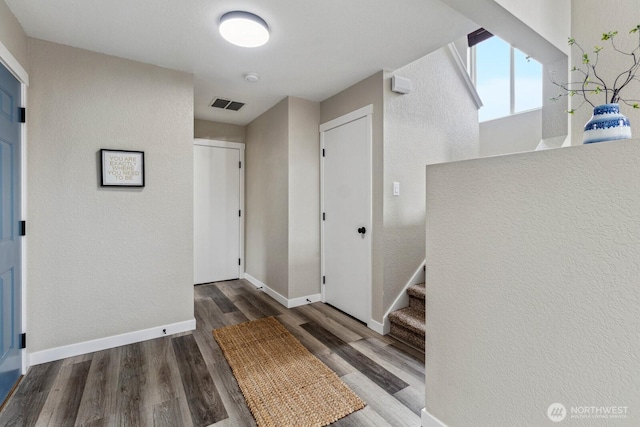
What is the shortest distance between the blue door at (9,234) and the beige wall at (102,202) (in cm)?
15

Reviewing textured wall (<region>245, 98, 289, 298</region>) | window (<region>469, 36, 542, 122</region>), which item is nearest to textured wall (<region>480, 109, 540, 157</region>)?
window (<region>469, 36, 542, 122</region>)

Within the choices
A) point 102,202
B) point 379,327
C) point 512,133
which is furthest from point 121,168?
point 512,133

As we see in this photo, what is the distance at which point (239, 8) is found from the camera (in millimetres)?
1857

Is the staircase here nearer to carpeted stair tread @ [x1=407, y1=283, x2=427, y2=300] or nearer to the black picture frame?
carpeted stair tread @ [x1=407, y1=283, x2=427, y2=300]

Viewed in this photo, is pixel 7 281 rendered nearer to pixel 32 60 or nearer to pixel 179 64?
pixel 32 60

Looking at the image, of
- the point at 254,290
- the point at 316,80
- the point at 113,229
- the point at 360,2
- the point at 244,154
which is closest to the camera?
the point at 360,2

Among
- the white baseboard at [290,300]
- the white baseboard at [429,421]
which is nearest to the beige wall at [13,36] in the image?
the white baseboard at [290,300]

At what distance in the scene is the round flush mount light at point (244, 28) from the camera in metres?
1.89

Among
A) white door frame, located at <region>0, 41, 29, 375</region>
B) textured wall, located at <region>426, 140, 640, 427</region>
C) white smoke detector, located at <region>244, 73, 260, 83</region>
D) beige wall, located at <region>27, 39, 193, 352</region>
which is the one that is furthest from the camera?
white smoke detector, located at <region>244, 73, 260, 83</region>

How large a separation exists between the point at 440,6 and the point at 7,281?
3236mm

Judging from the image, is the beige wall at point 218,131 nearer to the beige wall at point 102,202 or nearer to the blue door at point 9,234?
the beige wall at point 102,202

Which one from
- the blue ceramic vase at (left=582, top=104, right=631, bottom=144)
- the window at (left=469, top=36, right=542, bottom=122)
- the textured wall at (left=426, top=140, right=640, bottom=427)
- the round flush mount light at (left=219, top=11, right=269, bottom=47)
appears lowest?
A: the textured wall at (left=426, top=140, right=640, bottom=427)

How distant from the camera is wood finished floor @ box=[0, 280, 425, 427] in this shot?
1.64 m

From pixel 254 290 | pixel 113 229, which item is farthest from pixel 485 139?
pixel 113 229
